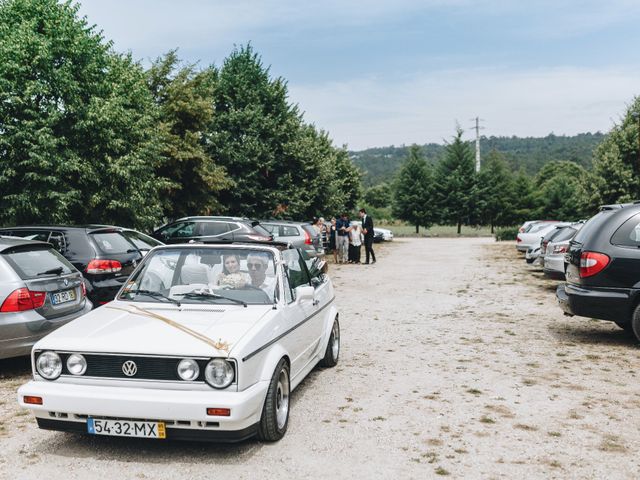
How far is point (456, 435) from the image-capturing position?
5.41m

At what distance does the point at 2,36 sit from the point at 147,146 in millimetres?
4706

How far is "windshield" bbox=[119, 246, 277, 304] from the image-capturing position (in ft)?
19.0

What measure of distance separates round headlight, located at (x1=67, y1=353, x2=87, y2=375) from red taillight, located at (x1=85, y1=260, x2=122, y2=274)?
4.82 m

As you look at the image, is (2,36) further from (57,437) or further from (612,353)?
(612,353)

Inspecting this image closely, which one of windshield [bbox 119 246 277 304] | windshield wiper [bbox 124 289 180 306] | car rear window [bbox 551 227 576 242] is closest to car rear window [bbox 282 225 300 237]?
car rear window [bbox 551 227 576 242]

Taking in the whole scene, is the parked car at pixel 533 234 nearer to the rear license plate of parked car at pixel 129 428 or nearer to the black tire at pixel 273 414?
the black tire at pixel 273 414

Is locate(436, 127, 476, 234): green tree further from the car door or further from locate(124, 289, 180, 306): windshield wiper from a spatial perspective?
locate(124, 289, 180, 306): windshield wiper

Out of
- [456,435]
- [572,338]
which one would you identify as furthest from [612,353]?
[456,435]

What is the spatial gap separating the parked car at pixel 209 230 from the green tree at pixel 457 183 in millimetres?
45456

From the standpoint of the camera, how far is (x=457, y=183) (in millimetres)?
61062

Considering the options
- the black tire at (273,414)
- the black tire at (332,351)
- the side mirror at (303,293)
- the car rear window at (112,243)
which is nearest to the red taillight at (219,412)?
the black tire at (273,414)

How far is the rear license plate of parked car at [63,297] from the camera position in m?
7.36

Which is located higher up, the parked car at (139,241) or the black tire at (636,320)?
the parked car at (139,241)

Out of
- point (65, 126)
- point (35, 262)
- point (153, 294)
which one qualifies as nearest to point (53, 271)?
point (35, 262)
